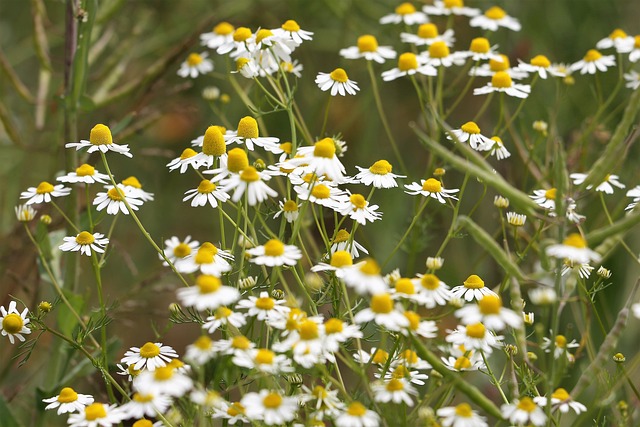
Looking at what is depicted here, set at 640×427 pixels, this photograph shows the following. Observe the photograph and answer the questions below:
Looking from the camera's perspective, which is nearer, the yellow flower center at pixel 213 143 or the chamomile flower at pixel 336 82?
the yellow flower center at pixel 213 143

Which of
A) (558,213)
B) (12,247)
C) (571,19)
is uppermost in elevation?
(558,213)

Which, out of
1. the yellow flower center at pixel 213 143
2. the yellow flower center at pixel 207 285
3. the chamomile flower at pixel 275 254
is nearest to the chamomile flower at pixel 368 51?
the yellow flower center at pixel 213 143

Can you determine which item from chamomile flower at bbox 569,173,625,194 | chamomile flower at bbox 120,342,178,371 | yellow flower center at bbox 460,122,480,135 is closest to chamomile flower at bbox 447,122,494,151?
yellow flower center at bbox 460,122,480,135

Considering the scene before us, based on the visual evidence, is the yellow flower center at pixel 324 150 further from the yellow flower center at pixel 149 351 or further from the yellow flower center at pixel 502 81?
the yellow flower center at pixel 502 81

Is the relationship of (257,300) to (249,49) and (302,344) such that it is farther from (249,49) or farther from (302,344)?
(249,49)

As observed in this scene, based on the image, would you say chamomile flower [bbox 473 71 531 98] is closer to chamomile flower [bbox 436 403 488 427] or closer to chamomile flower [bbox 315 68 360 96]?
chamomile flower [bbox 315 68 360 96]

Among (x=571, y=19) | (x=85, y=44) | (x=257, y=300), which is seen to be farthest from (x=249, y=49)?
(x=571, y=19)

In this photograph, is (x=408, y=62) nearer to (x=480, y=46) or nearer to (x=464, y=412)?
(x=480, y=46)
